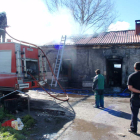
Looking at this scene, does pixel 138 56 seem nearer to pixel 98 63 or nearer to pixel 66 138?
pixel 98 63

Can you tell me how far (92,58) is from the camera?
40.5 feet

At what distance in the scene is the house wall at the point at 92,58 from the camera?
1157cm

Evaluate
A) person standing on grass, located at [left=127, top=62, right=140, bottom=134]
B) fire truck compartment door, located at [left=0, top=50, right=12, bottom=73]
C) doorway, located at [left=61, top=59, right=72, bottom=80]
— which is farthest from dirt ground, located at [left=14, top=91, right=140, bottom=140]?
doorway, located at [left=61, top=59, right=72, bottom=80]

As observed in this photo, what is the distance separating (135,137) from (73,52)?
9.78 meters

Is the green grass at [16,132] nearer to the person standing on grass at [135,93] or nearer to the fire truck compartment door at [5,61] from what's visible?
the fire truck compartment door at [5,61]

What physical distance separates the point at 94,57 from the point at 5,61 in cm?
750

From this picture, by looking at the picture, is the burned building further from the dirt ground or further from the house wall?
the dirt ground

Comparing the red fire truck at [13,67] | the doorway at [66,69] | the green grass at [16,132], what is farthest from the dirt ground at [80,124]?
the doorway at [66,69]

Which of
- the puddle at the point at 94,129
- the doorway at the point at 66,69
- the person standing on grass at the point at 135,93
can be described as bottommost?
the puddle at the point at 94,129

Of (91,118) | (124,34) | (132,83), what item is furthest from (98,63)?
(132,83)

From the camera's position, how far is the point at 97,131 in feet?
13.2

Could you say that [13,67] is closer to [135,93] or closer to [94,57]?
[135,93]

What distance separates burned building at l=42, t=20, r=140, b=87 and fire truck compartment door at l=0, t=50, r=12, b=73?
6870mm

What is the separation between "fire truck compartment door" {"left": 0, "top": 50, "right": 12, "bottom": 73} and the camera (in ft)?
20.8
